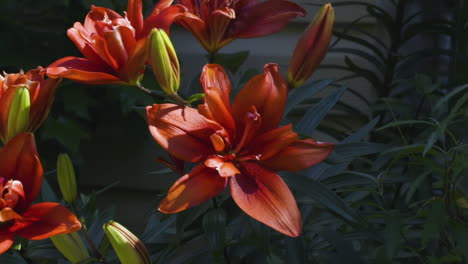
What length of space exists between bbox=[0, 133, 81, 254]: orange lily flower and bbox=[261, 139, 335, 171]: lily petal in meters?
0.20

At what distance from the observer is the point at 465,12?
1292 millimetres

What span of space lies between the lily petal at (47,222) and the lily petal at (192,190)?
9 cm

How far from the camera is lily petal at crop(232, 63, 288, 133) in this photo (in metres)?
0.60

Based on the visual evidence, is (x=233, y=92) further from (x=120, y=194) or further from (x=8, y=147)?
(x=120, y=194)

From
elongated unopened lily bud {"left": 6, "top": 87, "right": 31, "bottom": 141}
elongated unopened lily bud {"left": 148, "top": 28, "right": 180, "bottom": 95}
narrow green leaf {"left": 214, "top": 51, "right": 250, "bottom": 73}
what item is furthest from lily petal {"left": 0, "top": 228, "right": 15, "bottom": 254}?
narrow green leaf {"left": 214, "top": 51, "right": 250, "bottom": 73}

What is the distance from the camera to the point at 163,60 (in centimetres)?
62

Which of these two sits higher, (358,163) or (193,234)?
(193,234)

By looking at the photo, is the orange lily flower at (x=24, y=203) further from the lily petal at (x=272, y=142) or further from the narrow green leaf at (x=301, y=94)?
the narrow green leaf at (x=301, y=94)

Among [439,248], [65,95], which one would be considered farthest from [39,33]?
[439,248]

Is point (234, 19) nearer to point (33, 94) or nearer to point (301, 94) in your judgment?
point (301, 94)

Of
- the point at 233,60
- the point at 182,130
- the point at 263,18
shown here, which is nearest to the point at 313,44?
the point at 263,18

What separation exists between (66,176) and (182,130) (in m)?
0.18

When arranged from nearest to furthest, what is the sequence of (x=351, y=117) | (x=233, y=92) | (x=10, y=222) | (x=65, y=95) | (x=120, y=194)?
(x=10, y=222) < (x=233, y=92) < (x=65, y=95) < (x=351, y=117) < (x=120, y=194)

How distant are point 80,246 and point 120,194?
4.75 ft
